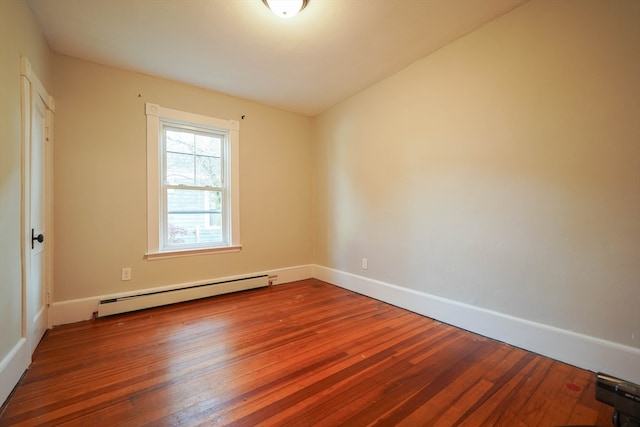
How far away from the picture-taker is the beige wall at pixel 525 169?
5.35 feet

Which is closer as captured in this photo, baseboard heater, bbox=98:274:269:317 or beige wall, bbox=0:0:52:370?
beige wall, bbox=0:0:52:370

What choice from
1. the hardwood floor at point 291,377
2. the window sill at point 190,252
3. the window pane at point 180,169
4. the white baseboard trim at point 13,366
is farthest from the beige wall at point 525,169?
the white baseboard trim at point 13,366

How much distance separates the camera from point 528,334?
1.96 meters

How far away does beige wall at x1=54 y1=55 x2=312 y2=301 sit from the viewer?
2514 mm

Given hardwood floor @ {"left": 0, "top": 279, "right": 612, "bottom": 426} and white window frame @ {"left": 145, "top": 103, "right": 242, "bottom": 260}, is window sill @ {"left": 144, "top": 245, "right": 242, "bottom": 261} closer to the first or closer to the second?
white window frame @ {"left": 145, "top": 103, "right": 242, "bottom": 260}

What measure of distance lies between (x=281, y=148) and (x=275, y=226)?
1.15m

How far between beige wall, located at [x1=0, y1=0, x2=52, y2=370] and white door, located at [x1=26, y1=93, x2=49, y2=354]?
204 mm

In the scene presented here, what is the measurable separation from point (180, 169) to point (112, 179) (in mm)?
664

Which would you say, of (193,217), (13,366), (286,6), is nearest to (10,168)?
(13,366)

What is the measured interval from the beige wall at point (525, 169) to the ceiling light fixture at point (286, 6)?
1372mm

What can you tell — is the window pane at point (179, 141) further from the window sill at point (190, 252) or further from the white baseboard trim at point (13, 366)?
the white baseboard trim at point (13, 366)

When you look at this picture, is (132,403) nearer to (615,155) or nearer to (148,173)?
(148,173)

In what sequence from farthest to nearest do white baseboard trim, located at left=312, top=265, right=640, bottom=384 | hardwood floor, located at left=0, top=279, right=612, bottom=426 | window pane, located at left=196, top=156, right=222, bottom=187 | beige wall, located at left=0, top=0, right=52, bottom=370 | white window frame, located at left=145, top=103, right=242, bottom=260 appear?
1. window pane, located at left=196, top=156, right=222, bottom=187
2. white window frame, located at left=145, top=103, right=242, bottom=260
3. white baseboard trim, located at left=312, top=265, right=640, bottom=384
4. beige wall, located at left=0, top=0, right=52, bottom=370
5. hardwood floor, located at left=0, top=279, right=612, bottom=426

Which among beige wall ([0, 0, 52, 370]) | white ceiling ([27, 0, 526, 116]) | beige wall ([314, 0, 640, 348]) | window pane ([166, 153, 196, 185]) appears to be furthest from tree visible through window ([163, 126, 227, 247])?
beige wall ([314, 0, 640, 348])
